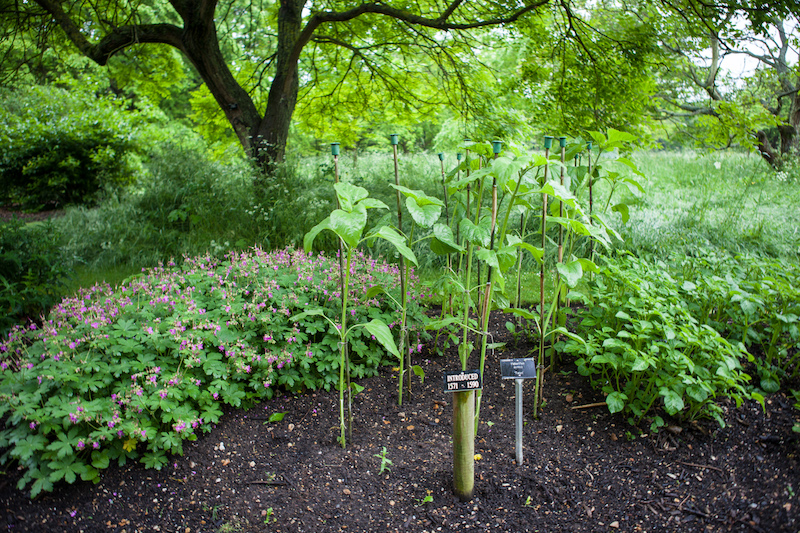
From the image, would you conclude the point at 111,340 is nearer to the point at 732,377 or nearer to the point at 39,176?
the point at 732,377

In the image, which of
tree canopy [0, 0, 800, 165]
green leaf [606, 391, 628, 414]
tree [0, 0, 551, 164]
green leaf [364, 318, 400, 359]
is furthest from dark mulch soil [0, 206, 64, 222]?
green leaf [606, 391, 628, 414]

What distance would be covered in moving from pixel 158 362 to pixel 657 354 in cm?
236

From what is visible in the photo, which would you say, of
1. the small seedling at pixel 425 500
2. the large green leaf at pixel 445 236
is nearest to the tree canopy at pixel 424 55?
the large green leaf at pixel 445 236

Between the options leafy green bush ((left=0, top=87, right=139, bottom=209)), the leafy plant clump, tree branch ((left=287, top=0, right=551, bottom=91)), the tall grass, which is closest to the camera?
the leafy plant clump

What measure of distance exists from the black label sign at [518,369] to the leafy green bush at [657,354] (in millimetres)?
372

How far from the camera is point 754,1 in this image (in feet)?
11.1

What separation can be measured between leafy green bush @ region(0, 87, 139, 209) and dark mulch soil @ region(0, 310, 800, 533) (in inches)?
313

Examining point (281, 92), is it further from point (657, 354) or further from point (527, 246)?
point (657, 354)

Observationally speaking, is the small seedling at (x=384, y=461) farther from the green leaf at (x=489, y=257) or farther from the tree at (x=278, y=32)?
the tree at (x=278, y=32)

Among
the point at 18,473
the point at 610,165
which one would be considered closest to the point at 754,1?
the point at 610,165

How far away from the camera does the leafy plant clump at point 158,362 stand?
194 cm

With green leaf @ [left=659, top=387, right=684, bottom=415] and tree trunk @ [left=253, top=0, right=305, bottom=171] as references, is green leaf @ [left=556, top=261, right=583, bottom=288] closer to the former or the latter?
green leaf @ [left=659, top=387, right=684, bottom=415]

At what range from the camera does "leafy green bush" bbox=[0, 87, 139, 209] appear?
8.66 metres

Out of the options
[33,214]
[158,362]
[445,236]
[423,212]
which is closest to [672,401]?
[445,236]
